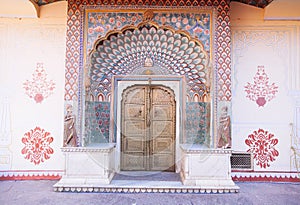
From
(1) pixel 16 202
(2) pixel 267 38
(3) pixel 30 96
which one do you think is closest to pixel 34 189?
(1) pixel 16 202

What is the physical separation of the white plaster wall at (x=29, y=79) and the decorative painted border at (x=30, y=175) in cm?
3

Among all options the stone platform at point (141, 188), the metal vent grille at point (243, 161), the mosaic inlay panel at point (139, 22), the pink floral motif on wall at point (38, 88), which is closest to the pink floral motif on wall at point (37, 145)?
the pink floral motif on wall at point (38, 88)

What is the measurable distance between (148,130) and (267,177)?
2.16m

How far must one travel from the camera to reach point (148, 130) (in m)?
4.45

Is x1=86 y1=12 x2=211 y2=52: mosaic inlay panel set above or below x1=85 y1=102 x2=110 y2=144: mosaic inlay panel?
above

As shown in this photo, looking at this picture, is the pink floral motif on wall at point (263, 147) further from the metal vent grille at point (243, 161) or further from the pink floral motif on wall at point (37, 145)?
the pink floral motif on wall at point (37, 145)

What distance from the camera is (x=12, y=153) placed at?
418 cm

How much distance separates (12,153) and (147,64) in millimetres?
2754

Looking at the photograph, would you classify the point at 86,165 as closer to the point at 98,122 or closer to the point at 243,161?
the point at 98,122

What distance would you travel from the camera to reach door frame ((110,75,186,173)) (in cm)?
429

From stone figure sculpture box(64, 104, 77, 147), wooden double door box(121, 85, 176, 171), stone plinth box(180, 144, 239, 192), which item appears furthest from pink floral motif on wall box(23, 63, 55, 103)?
stone plinth box(180, 144, 239, 192)

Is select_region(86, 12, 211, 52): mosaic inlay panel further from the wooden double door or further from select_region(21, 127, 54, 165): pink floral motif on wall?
select_region(21, 127, 54, 165): pink floral motif on wall

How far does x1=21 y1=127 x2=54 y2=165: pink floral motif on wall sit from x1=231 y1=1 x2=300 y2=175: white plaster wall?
3176 mm

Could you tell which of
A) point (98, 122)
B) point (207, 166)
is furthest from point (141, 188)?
point (98, 122)
